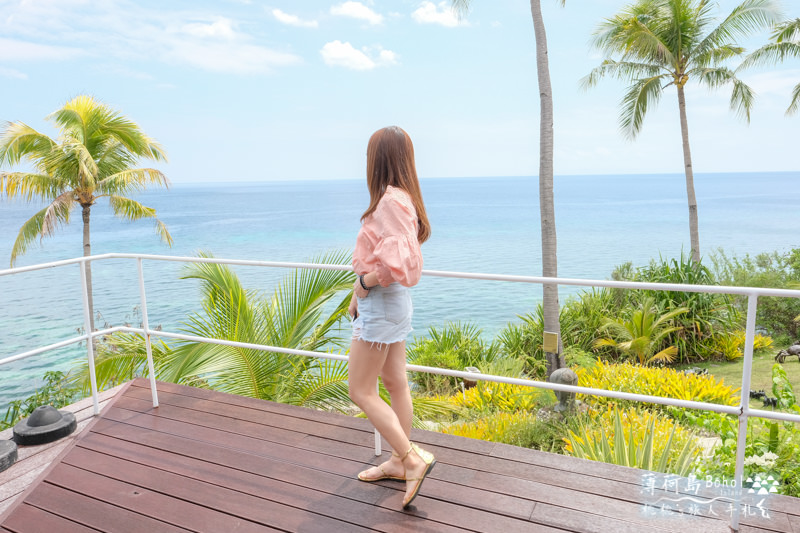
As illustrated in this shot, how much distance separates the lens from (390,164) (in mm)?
2076

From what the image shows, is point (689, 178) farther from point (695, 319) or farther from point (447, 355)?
point (447, 355)

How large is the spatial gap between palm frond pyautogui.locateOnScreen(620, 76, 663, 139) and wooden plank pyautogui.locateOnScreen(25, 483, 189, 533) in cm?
1552

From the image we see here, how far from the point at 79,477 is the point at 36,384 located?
21.6 meters

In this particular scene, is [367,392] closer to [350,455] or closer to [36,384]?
[350,455]

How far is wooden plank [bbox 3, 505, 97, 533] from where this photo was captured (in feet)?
7.27

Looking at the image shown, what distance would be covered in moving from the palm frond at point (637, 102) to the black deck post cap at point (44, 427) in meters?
15.2

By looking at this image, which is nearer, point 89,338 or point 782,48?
point 89,338

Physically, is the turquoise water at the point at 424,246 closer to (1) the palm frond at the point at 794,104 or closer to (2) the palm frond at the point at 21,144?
(1) the palm frond at the point at 794,104

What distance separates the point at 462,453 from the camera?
105 inches

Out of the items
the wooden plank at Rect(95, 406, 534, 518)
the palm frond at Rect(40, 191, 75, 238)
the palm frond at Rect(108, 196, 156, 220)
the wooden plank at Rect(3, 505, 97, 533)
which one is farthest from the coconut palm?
the palm frond at Rect(40, 191, 75, 238)

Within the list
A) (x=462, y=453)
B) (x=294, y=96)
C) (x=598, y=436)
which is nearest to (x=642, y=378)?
(x=598, y=436)

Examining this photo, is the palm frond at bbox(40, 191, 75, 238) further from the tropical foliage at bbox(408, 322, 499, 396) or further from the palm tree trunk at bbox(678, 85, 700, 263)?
the palm tree trunk at bbox(678, 85, 700, 263)

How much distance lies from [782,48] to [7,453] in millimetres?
18259

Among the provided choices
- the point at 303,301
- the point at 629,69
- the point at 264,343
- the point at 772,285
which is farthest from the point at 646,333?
the point at 629,69
